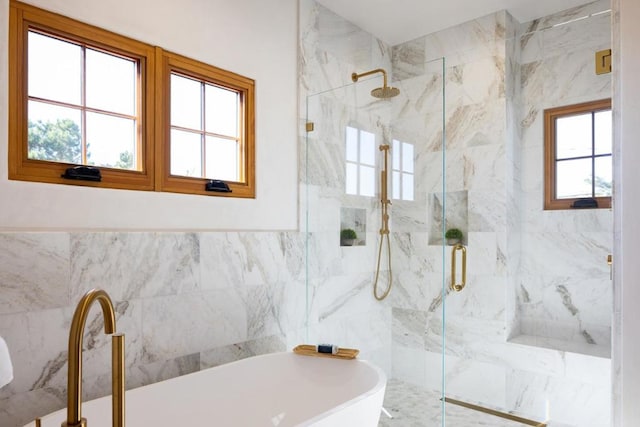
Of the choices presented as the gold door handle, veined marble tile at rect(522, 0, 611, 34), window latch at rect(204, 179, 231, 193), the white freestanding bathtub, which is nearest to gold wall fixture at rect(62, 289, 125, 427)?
the white freestanding bathtub

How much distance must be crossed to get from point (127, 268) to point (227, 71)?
1.31 m

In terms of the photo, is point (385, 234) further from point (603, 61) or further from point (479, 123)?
point (603, 61)

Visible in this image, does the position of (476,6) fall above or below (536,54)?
above

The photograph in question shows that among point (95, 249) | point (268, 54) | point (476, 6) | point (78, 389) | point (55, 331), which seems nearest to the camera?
point (78, 389)

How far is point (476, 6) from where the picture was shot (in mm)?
3377

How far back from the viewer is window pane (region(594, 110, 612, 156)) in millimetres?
2504

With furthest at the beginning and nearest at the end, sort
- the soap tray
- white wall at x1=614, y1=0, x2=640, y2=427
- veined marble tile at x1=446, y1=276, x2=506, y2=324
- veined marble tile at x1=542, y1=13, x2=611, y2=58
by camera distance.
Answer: veined marble tile at x1=446, y1=276, x2=506, y2=324
the soap tray
veined marble tile at x1=542, y1=13, x2=611, y2=58
white wall at x1=614, y1=0, x2=640, y2=427

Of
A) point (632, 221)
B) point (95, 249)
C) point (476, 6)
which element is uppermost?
point (476, 6)

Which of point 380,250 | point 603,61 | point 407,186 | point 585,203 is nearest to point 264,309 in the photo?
point 380,250

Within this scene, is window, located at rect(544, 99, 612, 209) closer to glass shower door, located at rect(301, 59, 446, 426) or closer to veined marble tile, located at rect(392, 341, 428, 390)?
glass shower door, located at rect(301, 59, 446, 426)

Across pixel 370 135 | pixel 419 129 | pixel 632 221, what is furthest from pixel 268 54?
pixel 632 221

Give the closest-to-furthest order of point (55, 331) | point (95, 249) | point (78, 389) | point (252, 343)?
point (78, 389) → point (55, 331) → point (95, 249) → point (252, 343)

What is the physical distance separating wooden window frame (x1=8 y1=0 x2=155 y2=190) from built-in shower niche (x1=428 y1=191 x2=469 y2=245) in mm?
1658

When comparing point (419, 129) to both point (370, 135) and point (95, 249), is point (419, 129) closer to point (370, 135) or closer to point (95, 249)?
point (370, 135)
